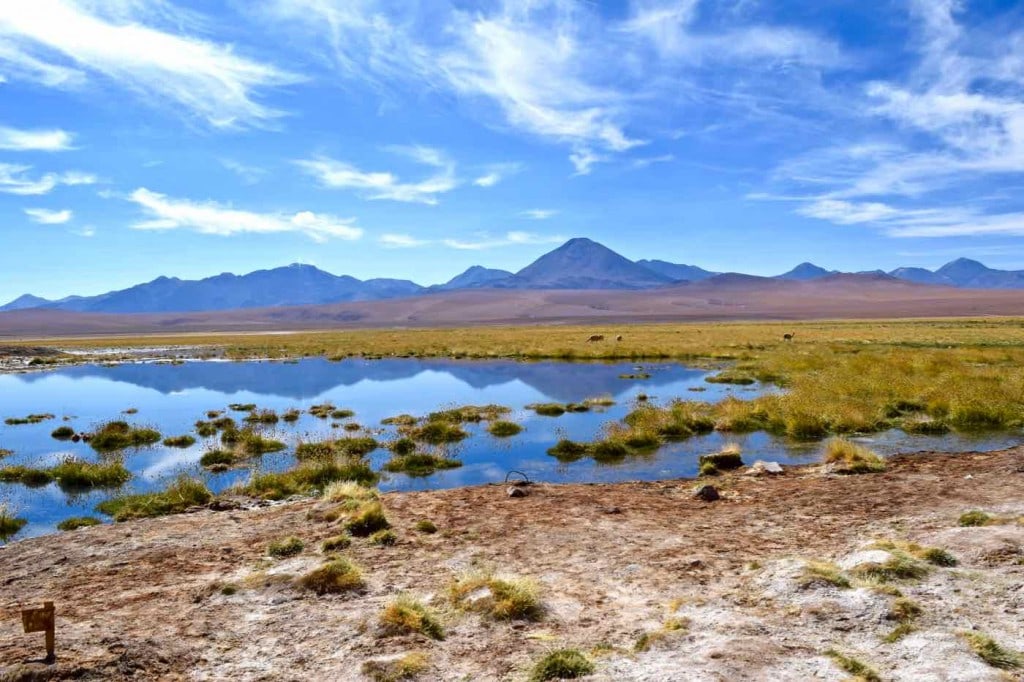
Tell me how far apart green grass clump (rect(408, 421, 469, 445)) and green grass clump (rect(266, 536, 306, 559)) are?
36.3ft

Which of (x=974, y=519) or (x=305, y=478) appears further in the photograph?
(x=305, y=478)

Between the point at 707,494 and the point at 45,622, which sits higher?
the point at 45,622

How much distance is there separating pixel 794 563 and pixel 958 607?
187 centimetres

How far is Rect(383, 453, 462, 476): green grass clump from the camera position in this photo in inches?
700

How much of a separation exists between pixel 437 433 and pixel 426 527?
1097 centimetres

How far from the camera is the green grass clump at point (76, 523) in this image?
42.7 ft

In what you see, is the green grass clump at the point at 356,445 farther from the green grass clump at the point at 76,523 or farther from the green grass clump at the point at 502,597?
the green grass clump at the point at 502,597

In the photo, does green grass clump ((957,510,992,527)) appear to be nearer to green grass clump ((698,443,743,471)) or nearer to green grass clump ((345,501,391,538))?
green grass clump ((698,443,743,471))

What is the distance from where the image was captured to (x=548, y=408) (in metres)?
27.2

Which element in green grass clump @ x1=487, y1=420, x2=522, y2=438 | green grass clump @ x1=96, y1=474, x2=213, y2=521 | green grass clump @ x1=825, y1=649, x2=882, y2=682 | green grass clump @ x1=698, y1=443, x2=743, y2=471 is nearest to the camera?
green grass clump @ x1=825, y1=649, x2=882, y2=682

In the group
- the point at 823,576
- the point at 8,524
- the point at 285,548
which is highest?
the point at 823,576

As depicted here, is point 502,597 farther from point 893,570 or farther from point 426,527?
point 893,570

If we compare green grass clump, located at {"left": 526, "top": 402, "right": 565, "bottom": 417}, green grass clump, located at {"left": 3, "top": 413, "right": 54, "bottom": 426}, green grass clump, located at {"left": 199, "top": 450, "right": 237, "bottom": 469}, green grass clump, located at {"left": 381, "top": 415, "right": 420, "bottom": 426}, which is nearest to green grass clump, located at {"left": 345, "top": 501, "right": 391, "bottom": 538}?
green grass clump, located at {"left": 199, "top": 450, "right": 237, "bottom": 469}

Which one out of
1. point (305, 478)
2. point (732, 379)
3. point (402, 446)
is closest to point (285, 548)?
point (305, 478)
